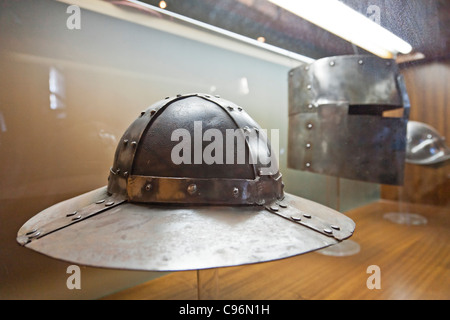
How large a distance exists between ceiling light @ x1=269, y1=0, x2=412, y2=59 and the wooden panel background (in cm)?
13

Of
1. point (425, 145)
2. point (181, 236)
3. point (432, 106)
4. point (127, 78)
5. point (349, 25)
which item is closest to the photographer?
point (181, 236)

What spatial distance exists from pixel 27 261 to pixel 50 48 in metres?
0.86

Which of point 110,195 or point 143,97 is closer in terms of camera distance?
point 110,195

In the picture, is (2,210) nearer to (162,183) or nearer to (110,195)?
(110,195)

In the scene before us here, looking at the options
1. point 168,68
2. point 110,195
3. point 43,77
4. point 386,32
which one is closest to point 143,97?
point 168,68

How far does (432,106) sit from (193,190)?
1.11 metres

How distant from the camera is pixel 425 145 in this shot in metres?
1.91

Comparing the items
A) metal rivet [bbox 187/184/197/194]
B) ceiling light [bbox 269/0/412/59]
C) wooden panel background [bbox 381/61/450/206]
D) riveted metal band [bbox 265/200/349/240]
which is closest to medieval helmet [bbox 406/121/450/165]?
wooden panel background [bbox 381/61/450/206]

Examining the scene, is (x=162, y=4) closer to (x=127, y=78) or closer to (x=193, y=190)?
(x=127, y=78)

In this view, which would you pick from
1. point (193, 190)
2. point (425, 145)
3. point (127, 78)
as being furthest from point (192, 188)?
point (425, 145)

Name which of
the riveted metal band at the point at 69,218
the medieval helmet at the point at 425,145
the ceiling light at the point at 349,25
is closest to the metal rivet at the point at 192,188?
the riveted metal band at the point at 69,218

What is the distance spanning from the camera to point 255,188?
810mm

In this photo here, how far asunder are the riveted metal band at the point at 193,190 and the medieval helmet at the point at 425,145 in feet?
4.04

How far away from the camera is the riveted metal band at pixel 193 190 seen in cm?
76
